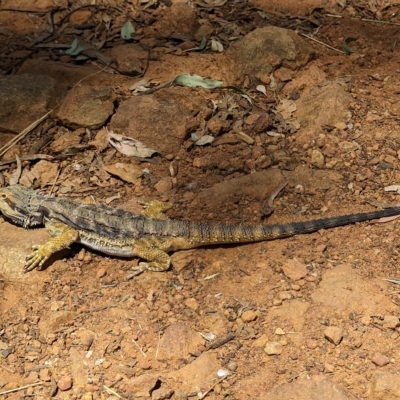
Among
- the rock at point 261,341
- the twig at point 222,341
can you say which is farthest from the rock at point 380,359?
the twig at point 222,341

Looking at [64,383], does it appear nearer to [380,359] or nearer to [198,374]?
[198,374]

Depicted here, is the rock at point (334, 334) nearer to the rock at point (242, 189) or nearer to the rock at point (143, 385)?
the rock at point (143, 385)

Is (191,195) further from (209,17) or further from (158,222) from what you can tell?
(209,17)

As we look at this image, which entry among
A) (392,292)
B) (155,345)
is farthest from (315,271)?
(155,345)

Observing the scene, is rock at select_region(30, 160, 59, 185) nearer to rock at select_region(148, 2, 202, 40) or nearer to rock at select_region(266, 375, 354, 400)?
rock at select_region(148, 2, 202, 40)

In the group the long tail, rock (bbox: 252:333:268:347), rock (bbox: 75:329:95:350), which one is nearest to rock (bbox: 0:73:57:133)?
the long tail
